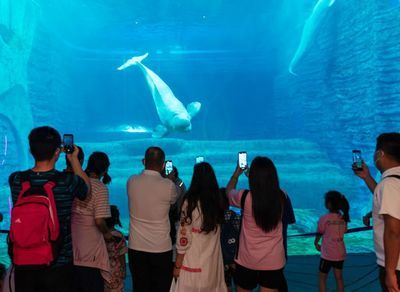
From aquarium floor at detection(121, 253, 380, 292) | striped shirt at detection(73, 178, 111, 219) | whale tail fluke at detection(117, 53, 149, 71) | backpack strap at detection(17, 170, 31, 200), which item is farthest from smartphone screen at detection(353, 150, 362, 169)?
whale tail fluke at detection(117, 53, 149, 71)

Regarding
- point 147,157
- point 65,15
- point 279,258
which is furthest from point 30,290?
point 65,15

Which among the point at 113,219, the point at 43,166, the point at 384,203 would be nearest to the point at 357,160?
the point at 384,203

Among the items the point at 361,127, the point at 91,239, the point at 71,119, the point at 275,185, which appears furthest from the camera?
the point at 71,119

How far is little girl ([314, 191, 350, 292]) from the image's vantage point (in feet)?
13.2

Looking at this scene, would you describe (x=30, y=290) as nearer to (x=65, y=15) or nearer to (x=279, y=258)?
(x=279, y=258)

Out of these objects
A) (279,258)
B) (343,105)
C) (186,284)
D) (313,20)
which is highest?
(313,20)

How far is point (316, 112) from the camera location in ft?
80.5

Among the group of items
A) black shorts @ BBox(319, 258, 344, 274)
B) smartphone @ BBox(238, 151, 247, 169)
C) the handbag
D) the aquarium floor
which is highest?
smartphone @ BBox(238, 151, 247, 169)

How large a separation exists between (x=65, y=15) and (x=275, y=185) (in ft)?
145

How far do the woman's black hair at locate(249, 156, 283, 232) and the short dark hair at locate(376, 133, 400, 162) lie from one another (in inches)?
27.9

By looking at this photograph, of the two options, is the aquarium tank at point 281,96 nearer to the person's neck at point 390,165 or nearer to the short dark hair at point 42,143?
the person's neck at point 390,165

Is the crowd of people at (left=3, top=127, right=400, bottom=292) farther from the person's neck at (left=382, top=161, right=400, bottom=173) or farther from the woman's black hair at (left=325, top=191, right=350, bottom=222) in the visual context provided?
A: the woman's black hair at (left=325, top=191, right=350, bottom=222)

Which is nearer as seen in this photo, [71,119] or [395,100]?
[395,100]

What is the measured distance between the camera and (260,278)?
2838 millimetres
